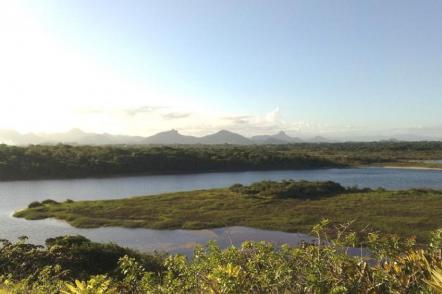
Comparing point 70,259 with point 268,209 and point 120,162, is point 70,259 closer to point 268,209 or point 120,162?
point 268,209

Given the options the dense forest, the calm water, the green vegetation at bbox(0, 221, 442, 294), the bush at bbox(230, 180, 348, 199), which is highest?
the green vegetation at bbox(0, 221, 442, 294)

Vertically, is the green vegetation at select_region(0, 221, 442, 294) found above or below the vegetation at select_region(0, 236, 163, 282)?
above

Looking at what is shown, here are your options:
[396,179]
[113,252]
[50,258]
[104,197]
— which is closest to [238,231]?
[113,252]

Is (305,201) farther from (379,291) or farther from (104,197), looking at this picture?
(379,291)

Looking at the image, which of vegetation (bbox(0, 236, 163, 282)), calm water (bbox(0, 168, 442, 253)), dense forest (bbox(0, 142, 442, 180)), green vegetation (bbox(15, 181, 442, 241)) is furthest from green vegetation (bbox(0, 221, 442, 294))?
dense forest (bbox(0, 142, 442, 180))

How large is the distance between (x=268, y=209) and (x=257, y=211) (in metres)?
1.64

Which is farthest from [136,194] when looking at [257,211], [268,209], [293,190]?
[268,209]

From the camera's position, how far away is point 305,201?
55531 mm

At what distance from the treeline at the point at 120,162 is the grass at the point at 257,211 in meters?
43.1

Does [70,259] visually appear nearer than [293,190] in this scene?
Yes

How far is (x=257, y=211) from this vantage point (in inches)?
1967

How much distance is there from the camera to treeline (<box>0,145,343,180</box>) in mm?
97125

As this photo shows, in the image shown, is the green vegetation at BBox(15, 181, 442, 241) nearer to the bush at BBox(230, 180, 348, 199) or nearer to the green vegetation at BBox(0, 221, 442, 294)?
the bush at BBox(230, 180, 348, 199)

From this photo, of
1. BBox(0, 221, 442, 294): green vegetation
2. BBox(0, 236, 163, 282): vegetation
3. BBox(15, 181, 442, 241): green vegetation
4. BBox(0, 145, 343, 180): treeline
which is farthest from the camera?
BBox(0, 145, 343, 180): treeline
